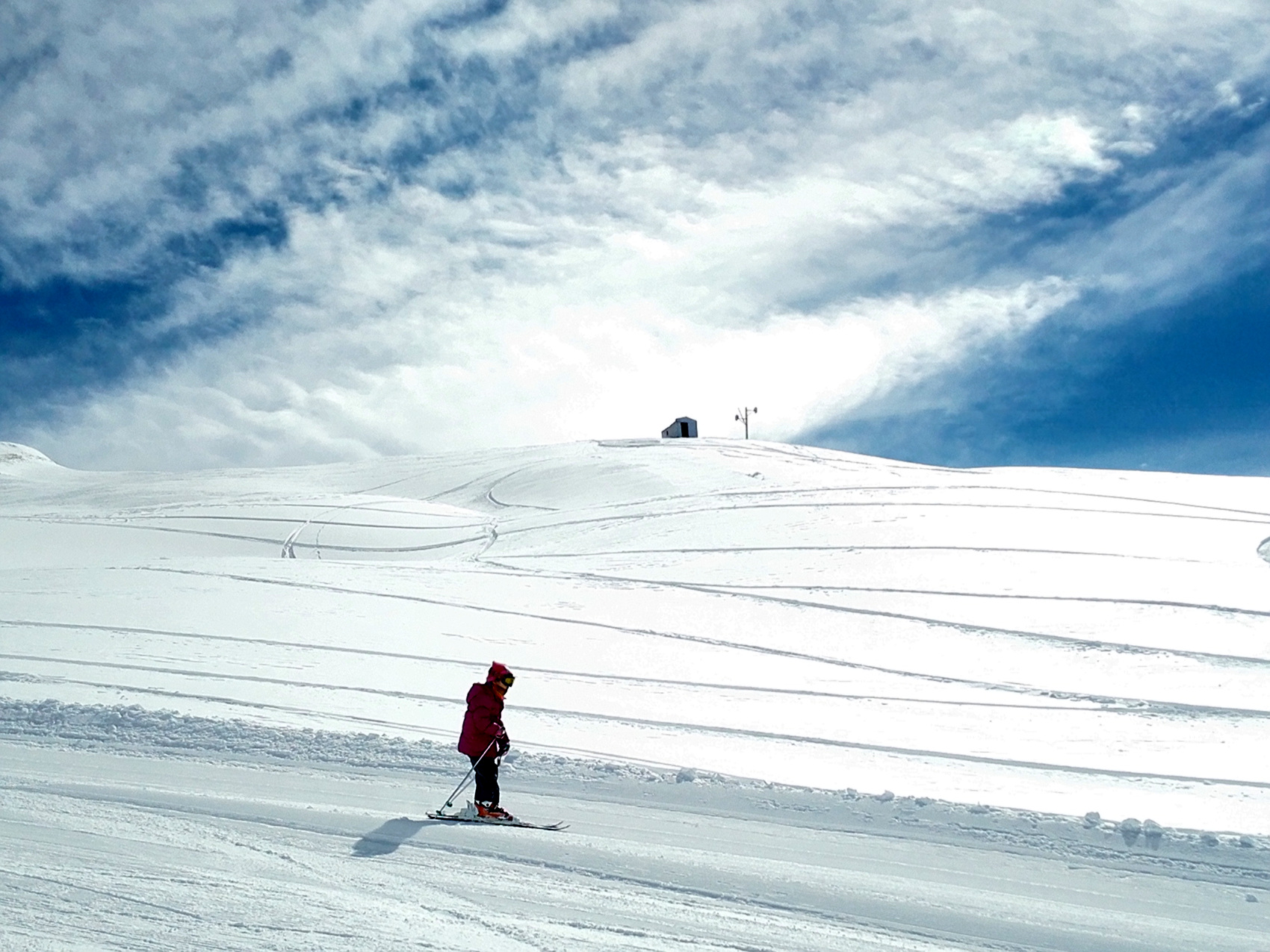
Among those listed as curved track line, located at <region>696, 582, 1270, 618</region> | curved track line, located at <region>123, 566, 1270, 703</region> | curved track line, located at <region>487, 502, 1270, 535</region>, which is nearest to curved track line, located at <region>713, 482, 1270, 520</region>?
curved track line, located at <region>487, 502, 1270, 535</region>

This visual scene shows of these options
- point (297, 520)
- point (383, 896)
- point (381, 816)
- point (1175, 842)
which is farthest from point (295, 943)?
point (297, 520)

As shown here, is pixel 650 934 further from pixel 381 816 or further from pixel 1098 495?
pixel 1098 495

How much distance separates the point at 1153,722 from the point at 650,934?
27.3 feet

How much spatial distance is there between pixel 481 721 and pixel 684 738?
3.11 meters

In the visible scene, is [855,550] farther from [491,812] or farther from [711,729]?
[491,812]

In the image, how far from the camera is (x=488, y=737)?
716 centimetres

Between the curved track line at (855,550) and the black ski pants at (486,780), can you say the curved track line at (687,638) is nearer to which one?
the curved track line at (855,550)

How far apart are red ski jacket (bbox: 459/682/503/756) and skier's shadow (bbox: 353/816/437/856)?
58 centimetres

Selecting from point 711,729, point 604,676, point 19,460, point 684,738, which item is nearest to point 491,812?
point 684,738

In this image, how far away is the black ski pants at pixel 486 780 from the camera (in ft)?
23.1

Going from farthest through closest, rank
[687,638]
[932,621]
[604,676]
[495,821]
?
[932,621]
[687,638]
[604,676]
[495,821]

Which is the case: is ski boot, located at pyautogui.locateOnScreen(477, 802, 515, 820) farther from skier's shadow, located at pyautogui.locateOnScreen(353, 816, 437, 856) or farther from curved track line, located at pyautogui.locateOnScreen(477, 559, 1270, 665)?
curved track line, located at pyautogui.locateOnScreen(477, 559, 1270, 665)

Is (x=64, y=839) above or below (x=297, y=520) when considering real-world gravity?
below

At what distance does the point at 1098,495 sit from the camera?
25.4 metres
